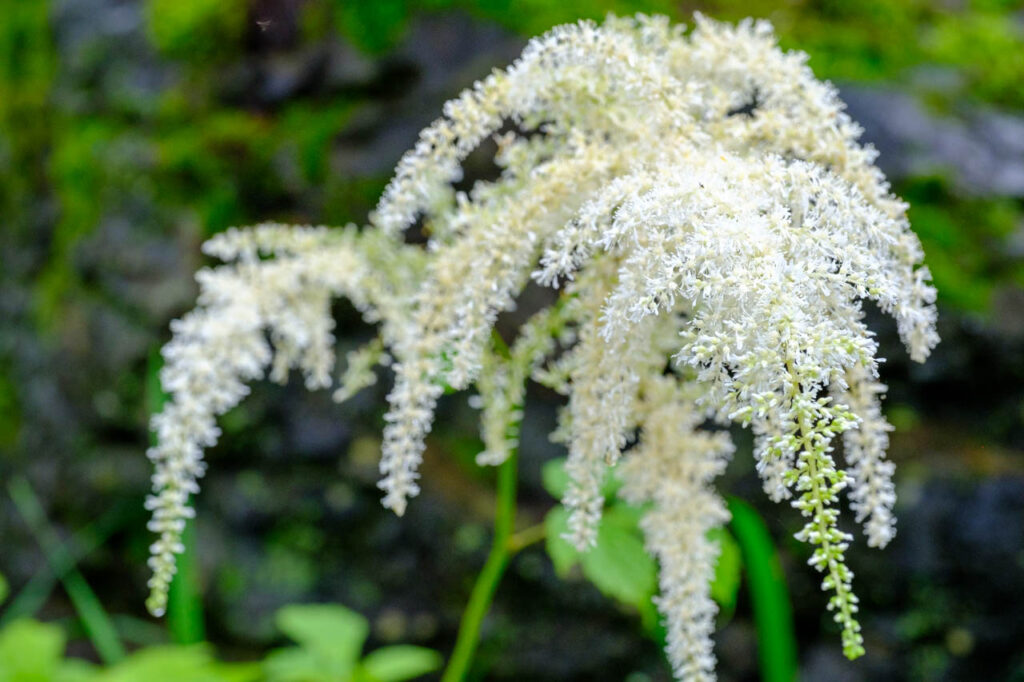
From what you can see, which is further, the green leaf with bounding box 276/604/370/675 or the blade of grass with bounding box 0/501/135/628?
the blade of grass with bounding box 0/501/135/628

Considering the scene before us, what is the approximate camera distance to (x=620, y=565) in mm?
1313

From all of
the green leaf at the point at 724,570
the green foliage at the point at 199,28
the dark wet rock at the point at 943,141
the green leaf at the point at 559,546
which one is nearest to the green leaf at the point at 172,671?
the green leaf at the point at 559,546

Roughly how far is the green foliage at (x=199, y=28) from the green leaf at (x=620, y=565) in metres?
2.07

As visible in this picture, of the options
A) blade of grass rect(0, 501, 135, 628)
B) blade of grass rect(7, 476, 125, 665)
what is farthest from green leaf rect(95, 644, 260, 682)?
blade of grass rect(0, 501, 135, 628)

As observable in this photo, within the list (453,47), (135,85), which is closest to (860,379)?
(453,47)

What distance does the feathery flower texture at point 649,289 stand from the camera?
68 cm

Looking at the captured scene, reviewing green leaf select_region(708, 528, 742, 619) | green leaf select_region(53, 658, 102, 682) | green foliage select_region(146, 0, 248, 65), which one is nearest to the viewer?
green leaf select_region(708, 528, 742, 619)

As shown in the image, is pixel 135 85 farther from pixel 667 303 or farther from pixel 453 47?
pixel 667 303

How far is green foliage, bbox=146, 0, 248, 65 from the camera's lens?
2.54 m

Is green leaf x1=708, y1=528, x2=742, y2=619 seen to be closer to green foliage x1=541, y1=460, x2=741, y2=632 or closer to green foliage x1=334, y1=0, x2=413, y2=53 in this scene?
green foliage x1=541, y1=460, x2=741, y2=632

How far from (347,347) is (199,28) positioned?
3.93ft

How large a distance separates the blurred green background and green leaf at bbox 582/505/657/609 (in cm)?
87

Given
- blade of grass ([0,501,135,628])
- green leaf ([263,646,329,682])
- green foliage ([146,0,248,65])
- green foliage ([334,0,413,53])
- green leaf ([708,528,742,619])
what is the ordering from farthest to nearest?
blade of grass ([0,501,135,628]), green foliage ([146,0,248,65]), green foliage ([334,0,413,53]), green leaf ([263,646,329,682]), green leaf ([708,528,742,619])

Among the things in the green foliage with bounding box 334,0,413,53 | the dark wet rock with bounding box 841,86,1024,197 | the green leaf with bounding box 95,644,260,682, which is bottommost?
the green leaf with bounding box 95,644,260,682
